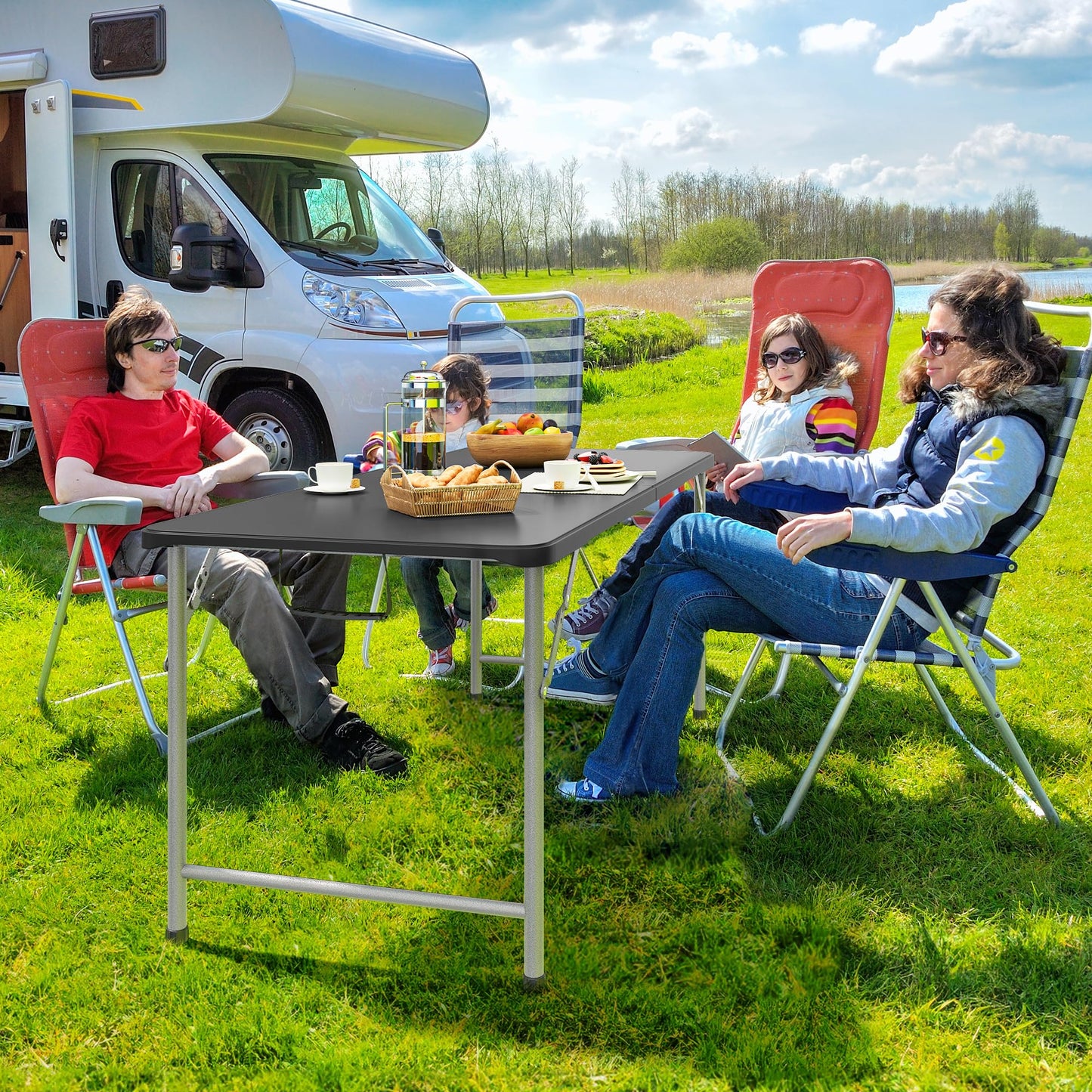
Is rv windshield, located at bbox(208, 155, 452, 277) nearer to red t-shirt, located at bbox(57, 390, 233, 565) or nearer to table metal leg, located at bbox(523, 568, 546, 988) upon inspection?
red t-shirt, located at bbox(57, 390, 233, 565)

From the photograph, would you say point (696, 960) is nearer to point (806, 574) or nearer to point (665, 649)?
point (665, 649)

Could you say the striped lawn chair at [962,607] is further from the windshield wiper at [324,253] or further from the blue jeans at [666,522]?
the windshield wiper at [324,253]

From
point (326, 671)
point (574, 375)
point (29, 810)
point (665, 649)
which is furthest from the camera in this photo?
point (574, 375)

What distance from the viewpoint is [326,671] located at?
3.47m

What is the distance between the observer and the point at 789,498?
118 inches

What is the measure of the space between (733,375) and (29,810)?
11.5 metres

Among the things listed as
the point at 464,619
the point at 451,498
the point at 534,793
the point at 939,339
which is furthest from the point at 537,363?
the point at 534,793

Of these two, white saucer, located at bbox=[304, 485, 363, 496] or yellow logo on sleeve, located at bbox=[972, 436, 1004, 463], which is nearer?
yellow logo on sleeve, located at bbox=[972, 436, 1004, 463]

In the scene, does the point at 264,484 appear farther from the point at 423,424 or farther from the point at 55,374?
the point at 423,424

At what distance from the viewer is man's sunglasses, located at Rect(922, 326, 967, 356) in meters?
2.70

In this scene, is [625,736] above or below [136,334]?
below

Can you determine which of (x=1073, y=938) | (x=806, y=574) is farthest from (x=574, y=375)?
(x=1073, y=938)

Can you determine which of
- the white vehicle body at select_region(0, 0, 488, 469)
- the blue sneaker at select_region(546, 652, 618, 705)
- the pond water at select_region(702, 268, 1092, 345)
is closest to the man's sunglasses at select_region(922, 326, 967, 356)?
the blue sneaker at select_region(546, 652, 618, 705)

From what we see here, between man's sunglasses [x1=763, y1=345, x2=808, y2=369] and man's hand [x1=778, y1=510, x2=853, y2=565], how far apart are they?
1607 mm
